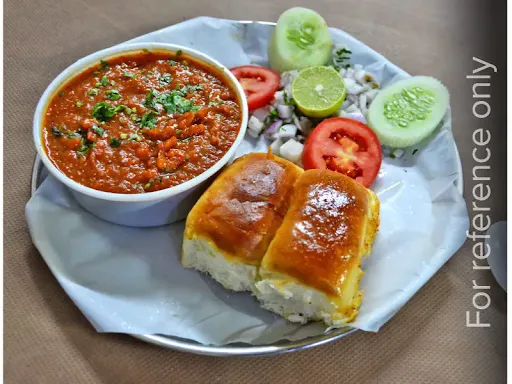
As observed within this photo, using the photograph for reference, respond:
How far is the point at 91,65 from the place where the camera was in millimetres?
2682

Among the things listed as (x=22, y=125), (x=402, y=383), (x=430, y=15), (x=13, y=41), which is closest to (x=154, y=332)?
(x=402, y=383)

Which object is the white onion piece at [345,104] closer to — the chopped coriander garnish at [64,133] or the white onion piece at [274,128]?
the white onion piece at [274,128]

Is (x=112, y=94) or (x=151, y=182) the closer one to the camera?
(x=151, y=182)

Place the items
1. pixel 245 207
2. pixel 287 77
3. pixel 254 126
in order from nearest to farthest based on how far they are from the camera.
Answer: pixel 245 207, pixel 254 126, pixel 287 77

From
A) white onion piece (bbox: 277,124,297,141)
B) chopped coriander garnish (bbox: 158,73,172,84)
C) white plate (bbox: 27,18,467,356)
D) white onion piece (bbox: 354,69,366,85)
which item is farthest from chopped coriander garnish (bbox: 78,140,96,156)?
white onion piece (bbox: 354,69,366,85)

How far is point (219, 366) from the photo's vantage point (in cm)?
229

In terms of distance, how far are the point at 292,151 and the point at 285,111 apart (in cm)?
25

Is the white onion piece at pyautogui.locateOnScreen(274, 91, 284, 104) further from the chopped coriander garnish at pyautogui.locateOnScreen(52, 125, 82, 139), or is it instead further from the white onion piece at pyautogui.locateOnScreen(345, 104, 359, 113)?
the chopped coriander garnish at pyautogui.locateOnScreen(52, 125, 82, 139)

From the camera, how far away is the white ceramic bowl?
7.59ft

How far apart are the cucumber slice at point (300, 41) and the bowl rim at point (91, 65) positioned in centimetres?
48

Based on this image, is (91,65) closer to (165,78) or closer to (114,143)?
(165,78)

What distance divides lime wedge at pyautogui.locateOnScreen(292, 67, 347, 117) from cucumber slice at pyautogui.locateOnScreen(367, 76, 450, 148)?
0.19 metres

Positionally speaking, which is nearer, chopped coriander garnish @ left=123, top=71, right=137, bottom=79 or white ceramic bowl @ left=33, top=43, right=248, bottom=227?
white ceramic bowl @ left=33, top=43, right=248, bottom=227

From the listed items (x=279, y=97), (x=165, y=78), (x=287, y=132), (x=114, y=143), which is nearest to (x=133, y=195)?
(x=114, y=143)
